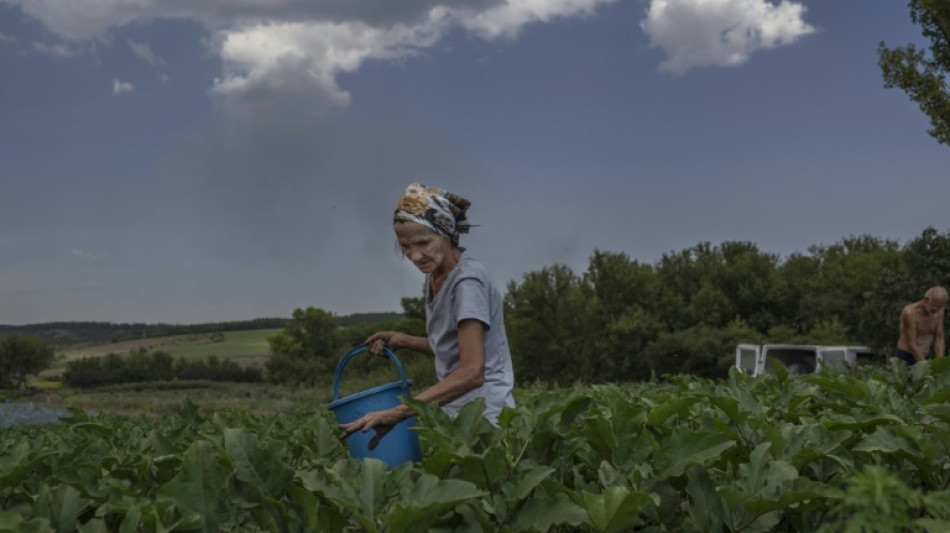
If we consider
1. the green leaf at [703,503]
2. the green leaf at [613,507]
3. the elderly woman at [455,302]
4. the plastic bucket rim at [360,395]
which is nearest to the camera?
the green leaf at [613,507]

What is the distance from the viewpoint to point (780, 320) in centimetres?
5475

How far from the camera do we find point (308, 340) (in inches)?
3054

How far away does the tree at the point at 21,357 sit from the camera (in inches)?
2712

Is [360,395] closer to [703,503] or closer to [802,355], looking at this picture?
[703,503]

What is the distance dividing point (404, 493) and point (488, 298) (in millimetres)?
1597

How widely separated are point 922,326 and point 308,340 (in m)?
69.4

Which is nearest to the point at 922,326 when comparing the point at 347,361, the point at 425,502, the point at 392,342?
the point at 392,342

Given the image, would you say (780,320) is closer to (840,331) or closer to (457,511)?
(840,331)

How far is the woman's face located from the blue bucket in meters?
0.53

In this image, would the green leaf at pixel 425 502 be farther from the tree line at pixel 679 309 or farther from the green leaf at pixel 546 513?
the tree line at pixel 679 309

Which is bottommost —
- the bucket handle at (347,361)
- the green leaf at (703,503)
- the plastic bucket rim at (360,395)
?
the green leaf at (703,503)

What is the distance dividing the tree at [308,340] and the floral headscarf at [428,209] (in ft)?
232

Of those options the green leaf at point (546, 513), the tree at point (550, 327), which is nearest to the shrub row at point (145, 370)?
the tree at point (550, 327)

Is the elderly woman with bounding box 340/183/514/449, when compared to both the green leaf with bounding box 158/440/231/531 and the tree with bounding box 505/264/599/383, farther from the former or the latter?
the tree with bounding box 505/264/599/383
